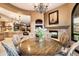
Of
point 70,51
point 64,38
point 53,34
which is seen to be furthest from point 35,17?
point 70,51

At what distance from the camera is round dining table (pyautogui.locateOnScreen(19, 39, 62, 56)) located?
6.60ft

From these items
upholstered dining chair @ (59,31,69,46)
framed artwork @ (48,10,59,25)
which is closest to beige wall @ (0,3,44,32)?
framed artwork @ (48,10,59,25)

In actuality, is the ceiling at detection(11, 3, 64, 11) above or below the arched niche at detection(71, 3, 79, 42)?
above

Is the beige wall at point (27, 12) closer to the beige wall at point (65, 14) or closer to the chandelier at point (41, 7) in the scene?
the chandelier at point (41, 7)

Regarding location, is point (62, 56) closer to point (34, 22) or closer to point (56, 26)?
point (56, 26)

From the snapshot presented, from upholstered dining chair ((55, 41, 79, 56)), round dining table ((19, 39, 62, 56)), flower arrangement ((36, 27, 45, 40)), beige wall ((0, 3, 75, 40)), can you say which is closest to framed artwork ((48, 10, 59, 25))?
beige wall ((0, 3, 75, 40))

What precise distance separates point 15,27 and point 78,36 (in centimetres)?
94

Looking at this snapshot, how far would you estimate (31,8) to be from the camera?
6.72ft

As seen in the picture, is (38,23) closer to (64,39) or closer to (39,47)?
(39,47)

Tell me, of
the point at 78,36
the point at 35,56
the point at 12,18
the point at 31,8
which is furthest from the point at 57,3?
the point at 35,56

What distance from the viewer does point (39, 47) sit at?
2.01 meters

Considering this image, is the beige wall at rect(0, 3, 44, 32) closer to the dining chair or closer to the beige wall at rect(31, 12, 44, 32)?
the beige wall at rect(31, 12, 44, 32)

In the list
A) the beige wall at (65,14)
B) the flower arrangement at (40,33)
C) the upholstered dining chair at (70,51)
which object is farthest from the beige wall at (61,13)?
the upholstered dining chair at (70,51)

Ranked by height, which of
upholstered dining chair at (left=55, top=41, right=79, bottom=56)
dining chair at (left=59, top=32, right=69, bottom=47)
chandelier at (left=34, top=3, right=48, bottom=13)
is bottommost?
upholstered dining chair at (left=55, top=41, right=79, bottom=56)
